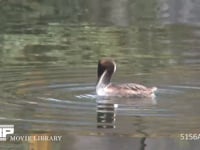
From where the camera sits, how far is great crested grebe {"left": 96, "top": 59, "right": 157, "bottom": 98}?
11328mm

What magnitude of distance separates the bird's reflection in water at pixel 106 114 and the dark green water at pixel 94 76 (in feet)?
0.04

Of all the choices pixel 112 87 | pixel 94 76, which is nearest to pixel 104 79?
pixel 112 87

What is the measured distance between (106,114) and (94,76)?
8.00 ft

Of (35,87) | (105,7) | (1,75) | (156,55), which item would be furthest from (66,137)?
(105,7)

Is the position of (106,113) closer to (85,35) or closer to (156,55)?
(156,55)

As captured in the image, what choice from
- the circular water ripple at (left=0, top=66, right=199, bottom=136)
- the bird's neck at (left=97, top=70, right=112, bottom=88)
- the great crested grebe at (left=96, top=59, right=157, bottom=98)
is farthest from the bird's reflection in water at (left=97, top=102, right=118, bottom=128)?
the bird's neck at (left=97, top=70, right=112, bottom=88)

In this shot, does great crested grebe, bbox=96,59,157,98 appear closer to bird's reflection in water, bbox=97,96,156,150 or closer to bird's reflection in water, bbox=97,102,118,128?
bird's reflection in water, bbox=97,96,156,150

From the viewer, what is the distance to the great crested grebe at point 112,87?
37.2 ft

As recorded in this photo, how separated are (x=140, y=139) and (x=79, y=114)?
1210 mm

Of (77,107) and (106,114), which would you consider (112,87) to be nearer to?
(77,107)

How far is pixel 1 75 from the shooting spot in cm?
1285

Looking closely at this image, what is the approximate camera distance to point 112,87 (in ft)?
38.1

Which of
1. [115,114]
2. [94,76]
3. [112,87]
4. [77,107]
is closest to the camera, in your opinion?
[115,114]

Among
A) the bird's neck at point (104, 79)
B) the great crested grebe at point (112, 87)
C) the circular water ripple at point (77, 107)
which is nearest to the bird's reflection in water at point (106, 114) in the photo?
the circular water ripple at point (77, 107)
